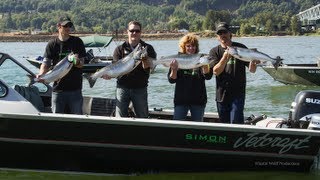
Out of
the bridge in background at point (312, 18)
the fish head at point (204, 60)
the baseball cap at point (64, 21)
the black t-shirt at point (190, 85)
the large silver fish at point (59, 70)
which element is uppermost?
the baseball cap at point (64, 21)

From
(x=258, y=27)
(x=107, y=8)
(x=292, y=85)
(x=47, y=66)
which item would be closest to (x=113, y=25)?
(x=107, y=8)

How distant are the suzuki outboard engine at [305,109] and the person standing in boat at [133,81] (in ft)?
6.56

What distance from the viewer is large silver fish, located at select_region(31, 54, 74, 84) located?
277 inches

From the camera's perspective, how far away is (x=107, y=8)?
19875 centimetres

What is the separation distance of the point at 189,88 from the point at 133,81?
0.75 m

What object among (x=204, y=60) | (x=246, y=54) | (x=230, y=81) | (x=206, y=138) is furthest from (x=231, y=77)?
(x=206, y=138)

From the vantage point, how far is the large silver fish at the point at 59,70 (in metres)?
7.04

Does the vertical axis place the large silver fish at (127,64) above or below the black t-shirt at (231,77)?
above

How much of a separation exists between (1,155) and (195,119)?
2564 millimetres

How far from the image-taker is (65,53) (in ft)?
24.2

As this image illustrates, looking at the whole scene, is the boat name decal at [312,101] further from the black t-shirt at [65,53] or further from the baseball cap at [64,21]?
the baseball cap at [64,21]

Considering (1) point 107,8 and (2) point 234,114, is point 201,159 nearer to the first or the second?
(2) point 234,114

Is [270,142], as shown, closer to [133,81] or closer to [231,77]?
[231,77]

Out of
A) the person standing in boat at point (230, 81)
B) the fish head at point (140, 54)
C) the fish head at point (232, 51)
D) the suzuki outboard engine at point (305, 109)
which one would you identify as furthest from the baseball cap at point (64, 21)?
the suzuki outboard engine at point (305, 109)
